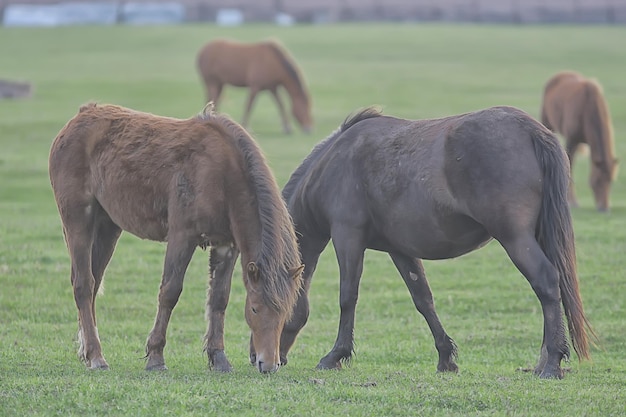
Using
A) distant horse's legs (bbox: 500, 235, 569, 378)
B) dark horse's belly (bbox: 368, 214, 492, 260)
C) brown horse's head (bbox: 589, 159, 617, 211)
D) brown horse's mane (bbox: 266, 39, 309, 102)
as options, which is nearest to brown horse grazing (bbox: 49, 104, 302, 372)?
dark horse's belly (bbox: 368, 214, 492, 260)

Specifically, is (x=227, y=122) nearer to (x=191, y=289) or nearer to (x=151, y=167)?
(x=151, y=167)

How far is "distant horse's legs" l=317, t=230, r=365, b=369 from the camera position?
26.8 ft

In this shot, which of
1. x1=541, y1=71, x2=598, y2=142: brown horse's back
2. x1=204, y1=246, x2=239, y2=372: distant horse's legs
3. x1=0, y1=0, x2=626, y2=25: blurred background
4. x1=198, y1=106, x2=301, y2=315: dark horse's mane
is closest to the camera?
x1=198, y1=106, x2=301, y2=315: dark horse's mane

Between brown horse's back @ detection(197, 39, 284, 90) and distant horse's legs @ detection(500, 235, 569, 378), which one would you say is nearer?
distant horse's legs @ detection(500, 235, 569, 378)

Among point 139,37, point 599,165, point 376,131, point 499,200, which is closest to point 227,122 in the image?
point 376,131

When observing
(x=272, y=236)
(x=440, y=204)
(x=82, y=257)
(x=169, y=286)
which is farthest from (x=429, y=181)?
(x=82, y=257)

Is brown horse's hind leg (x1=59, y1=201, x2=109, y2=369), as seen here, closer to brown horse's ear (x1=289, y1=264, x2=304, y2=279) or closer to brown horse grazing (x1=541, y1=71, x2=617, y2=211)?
brown horse's ear (x1=289, y1=264, x2=304, y2=279)

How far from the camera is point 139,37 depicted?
1982 inches

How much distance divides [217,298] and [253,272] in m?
0.72

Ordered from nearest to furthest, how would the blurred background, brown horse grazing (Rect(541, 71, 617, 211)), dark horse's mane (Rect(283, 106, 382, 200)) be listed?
dark horse's mane (Rect(283, 106, 382, 200)), brown horse grazing (Rect(541, 71, 617, 211)), the blurred background

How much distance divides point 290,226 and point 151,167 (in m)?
1.20

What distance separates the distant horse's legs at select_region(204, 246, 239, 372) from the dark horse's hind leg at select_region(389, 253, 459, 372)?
144cm

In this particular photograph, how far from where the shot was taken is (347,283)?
8211mm

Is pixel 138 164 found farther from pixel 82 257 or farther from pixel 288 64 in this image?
pixel 288 64
